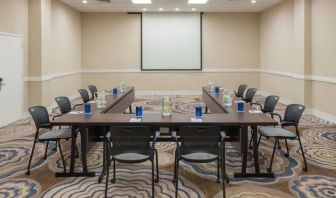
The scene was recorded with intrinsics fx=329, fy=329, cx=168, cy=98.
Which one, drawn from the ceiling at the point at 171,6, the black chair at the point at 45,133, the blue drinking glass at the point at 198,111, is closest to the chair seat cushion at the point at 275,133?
the blue drinking glass at the point at 198,111

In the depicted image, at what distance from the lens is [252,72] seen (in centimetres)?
1289

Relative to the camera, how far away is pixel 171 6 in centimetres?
1122

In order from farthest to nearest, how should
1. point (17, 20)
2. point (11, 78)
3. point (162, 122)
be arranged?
point (17, 20), point (11, 78), point (162, 122)

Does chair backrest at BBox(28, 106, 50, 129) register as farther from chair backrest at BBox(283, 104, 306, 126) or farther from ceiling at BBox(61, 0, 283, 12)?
ceiling at BBox(61, 0, 283, 12)

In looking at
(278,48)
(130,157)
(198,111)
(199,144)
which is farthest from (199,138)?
(278,48)

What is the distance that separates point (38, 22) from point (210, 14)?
262 inches

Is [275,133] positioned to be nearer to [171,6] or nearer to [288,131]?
[288,131]

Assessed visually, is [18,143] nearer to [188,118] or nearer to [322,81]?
[188,118]

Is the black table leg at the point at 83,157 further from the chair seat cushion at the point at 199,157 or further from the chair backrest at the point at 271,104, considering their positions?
the chair backrest at the point at 271,104

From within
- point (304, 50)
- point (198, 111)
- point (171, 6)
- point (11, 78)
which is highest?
point (171, 6)

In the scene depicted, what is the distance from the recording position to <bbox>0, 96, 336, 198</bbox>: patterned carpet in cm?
359

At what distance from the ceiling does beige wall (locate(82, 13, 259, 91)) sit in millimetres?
635

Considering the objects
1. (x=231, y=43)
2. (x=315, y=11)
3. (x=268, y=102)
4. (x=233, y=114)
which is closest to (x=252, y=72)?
(x=231, y=43)

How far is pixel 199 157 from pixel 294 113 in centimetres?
191
